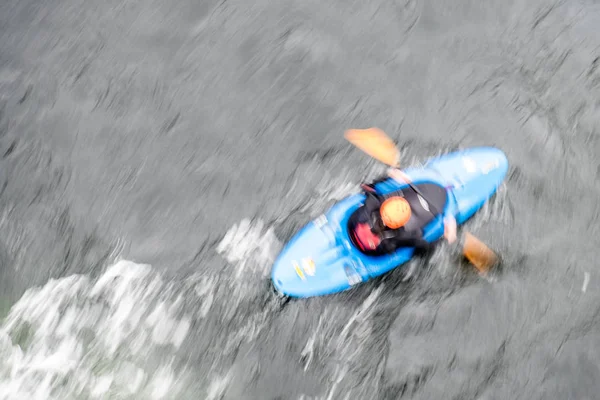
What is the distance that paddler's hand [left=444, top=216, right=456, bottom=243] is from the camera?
4113mm

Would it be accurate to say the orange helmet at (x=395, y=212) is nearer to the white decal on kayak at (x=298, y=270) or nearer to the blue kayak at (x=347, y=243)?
the blue kayak at (x=347, y=243)

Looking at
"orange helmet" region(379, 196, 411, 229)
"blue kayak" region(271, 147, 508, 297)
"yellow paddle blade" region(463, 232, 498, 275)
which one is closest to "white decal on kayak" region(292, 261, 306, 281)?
"blue kayak" region(271, 147, 508, 297)

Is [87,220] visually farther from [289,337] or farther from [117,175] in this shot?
[289,337]

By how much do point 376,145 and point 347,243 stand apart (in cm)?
86

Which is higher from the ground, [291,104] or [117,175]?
[291,104]

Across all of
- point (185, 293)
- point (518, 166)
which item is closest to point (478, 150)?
point (518, 166)

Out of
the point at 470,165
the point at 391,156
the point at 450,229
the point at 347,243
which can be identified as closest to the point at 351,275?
the point at 347,243

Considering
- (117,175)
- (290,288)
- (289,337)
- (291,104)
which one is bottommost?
(289,337)

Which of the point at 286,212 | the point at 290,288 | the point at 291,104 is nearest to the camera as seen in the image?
the point at 290,288

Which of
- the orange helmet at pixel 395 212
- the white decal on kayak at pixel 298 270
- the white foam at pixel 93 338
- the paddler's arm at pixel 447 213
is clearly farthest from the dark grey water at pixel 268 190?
the orange helmet at pixel 395 212

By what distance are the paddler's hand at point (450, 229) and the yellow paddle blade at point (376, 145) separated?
1.98ft

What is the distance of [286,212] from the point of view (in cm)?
462

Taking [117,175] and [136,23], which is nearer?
[117,175]

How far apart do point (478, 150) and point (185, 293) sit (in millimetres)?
2694
